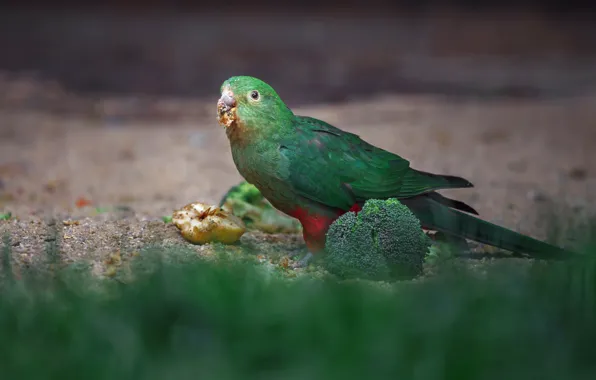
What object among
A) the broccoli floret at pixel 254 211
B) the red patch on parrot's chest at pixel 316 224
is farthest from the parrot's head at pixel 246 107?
the broccoli floret at pixel 254 211

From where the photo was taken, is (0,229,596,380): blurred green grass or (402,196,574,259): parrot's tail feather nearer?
(0,229,596,380): blurred green grass

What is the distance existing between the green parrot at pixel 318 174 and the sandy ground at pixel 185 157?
0.50m

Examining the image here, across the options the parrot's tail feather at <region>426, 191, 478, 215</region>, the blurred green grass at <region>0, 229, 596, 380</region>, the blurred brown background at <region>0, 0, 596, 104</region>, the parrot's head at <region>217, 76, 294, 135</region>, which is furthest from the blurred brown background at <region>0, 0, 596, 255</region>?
the blurred green grass at <region>0, 229, 596, 380</region>

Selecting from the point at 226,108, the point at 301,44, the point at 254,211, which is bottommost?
the point at 254,211

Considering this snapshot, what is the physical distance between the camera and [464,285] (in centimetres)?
321

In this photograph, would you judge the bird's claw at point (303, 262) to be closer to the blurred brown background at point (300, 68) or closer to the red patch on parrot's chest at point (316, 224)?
the red patch on parrot's chest at point (316, 224)

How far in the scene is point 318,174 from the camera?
4.21 meters

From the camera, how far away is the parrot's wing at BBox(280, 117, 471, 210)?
4.20 meters

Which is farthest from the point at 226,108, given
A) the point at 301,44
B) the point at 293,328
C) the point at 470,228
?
the point at 301,44

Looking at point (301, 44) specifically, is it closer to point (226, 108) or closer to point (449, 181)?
point (449, 181)

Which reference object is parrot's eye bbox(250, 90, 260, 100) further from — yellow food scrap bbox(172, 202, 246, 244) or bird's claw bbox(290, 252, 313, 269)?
bird's claw bbox(290, 252, 313, 269)

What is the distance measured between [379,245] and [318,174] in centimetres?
50

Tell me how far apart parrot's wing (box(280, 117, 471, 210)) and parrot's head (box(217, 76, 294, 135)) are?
0.16 meters

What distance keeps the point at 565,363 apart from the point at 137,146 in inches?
244
